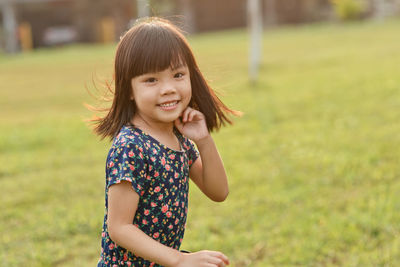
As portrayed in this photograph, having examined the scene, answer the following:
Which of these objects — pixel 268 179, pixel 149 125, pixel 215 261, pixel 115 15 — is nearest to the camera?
pixel 215 261

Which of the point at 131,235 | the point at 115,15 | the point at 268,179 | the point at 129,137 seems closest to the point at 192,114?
the point at 129,137

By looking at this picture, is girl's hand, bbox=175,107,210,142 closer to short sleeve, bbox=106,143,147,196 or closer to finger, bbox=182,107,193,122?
finger, bbox=182,107,193,122

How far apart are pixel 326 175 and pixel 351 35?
1628 cm

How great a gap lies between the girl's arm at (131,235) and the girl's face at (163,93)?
0.26m

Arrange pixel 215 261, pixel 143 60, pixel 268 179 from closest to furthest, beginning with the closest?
1. pixel 215 261
2. pixel 143 60
3. pixel 268 179

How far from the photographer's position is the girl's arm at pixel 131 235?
1.70 m

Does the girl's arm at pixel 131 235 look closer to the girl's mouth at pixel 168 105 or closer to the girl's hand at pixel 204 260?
the girl's hand at pixel 204 260

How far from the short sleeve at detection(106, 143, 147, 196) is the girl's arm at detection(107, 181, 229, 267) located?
2 cm

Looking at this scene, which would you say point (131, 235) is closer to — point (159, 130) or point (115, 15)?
point (159, 130)

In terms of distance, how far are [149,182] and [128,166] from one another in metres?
0.11

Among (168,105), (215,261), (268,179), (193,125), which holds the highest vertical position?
(168,105)

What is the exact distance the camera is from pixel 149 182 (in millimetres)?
1817

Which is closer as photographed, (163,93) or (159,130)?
(163,93)

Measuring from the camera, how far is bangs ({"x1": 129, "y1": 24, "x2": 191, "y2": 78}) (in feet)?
5.86
